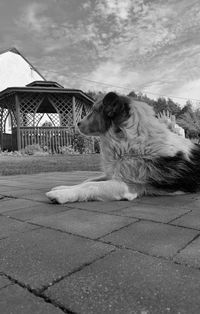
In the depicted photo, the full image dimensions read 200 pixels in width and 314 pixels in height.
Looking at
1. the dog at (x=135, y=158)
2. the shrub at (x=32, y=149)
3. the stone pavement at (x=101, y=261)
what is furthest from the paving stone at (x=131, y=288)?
the shrub at (x=32, y=149)

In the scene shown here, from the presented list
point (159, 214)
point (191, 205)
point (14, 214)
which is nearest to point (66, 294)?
point (159, 214)

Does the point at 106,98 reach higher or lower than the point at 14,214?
higher

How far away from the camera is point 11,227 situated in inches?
72.7

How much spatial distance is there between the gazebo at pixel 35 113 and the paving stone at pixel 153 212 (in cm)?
1403

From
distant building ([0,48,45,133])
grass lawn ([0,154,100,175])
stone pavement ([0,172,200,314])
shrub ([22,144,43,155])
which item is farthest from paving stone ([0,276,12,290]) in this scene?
distant building ([0,48,45,133])

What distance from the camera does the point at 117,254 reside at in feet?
4.26

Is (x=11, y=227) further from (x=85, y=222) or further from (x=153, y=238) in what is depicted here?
(x=153, y=238)

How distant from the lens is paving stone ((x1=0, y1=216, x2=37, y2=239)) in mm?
1722

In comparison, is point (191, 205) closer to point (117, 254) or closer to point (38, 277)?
point (117, 254)

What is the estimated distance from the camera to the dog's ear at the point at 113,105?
110 inches

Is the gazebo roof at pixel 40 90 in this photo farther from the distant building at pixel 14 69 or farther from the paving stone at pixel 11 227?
the paving stone at pixel 11 227

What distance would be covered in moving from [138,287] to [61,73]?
3306 centimetres

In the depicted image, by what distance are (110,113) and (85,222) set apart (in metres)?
1.37

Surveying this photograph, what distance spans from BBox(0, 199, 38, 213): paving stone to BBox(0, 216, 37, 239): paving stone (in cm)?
44
